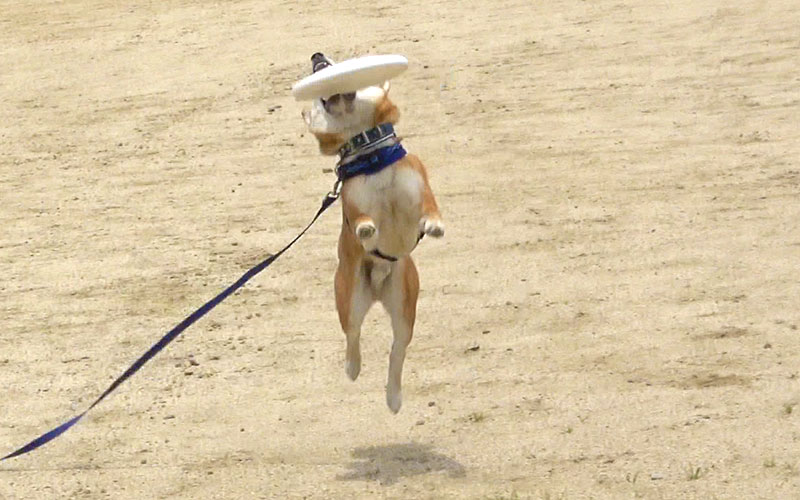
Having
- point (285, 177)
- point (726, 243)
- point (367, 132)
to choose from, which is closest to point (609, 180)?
point (726, 243)

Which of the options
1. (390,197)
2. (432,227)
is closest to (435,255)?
(390,197)

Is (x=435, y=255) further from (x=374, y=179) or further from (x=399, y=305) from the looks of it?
(x=374, y=179)

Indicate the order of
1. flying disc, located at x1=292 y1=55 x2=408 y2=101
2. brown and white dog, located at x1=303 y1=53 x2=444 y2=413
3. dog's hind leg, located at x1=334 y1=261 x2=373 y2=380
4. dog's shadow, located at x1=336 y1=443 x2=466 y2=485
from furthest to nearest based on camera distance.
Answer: dog's shadow, located at x1=336 y1=443 x2=466 y2=485
dog's hind leg, located at x1=334 y1=261 x2=373 y2=380
brown and white dog, located at x1=303 y1=53 x2=444 y2=413
flying disc, located at x1=292 y1=55 x2=408 y2=101

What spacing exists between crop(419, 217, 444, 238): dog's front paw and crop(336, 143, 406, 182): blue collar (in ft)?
0.93

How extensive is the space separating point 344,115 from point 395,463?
1.81m

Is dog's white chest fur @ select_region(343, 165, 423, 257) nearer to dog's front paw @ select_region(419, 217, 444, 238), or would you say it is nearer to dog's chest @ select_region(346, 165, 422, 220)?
dog's chest @ select_region(346, 165, 422, 220)

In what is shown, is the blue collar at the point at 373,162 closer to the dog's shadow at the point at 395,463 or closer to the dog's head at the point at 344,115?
the dog's head at the point at 344,115

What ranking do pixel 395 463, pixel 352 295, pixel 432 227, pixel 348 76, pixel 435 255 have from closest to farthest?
pixel 348 76 → pixel 432 227 → pixel 352 295 → pixel 395 463 → pixel 435 255

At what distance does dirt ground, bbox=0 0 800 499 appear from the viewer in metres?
7.23

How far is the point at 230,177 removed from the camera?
11.1m

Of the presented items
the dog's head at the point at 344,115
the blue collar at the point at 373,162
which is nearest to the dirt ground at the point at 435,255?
the blue collar at the point at 373,162

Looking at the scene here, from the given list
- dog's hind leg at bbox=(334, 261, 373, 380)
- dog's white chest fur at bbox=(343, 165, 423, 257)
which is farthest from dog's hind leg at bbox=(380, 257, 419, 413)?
dog's white chest fur at bbox=(343, 165, 423, 257)

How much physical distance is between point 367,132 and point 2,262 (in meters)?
4.61

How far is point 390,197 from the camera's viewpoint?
611 centimetres
